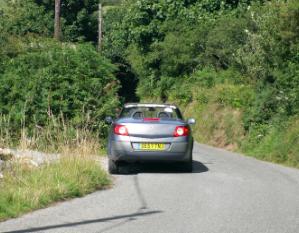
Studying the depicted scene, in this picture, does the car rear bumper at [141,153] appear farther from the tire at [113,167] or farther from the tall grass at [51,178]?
the tall grass at [51,178]

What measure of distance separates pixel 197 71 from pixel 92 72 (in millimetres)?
15625

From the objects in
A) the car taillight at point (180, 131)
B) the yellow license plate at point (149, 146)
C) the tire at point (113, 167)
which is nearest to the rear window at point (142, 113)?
the car taillight at point (180, 131)

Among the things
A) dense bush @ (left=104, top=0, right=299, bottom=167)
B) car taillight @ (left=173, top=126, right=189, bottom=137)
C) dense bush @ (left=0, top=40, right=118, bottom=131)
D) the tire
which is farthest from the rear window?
dense bush @ (left=104, top=0, right=299, bottom=167)

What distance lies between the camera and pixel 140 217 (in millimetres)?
9742

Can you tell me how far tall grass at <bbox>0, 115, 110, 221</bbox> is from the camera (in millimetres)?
10289

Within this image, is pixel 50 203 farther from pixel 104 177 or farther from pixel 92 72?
pixel 92 72

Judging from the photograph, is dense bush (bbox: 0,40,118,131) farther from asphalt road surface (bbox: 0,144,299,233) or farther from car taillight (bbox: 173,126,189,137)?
asphalt road surface (bbox: 0,144,299,233)

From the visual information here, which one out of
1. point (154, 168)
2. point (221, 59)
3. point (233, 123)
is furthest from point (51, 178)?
point (221, 59)

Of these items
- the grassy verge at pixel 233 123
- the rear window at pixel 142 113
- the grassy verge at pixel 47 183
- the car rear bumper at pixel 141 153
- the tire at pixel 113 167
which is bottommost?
the grassy verge at pixel 233 123

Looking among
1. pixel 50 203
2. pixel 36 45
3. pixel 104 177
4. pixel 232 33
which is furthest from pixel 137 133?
pixel 232 33

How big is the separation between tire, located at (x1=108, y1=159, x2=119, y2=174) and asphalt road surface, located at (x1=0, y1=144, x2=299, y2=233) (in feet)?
1.58

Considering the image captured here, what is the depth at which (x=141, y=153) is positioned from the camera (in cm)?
1520

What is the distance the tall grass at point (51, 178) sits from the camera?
10289 millimetres

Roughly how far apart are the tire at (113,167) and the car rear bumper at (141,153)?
0.45 ft
